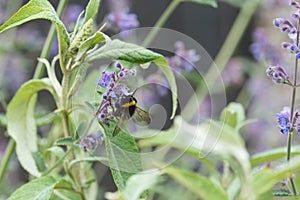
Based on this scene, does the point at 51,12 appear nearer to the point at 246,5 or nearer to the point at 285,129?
the point at 285,129

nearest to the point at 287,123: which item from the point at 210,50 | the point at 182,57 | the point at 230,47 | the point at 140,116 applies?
the point at 140,116

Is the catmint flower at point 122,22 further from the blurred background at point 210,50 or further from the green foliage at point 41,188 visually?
the green foliage at point 41,188

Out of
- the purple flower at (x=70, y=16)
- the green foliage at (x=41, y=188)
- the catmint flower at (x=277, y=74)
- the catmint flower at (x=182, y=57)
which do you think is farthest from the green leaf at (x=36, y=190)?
the purple flower at (x=70, y=16)

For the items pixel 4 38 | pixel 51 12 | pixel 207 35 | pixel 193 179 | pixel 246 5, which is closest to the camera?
pixel 193 179

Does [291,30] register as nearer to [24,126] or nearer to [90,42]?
[90,42]

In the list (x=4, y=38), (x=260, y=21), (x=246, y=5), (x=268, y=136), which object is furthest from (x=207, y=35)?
(x=4, y=38)

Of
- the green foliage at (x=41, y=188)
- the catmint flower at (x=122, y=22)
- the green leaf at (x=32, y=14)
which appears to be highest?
the green leaf at (x=32, y=14)
